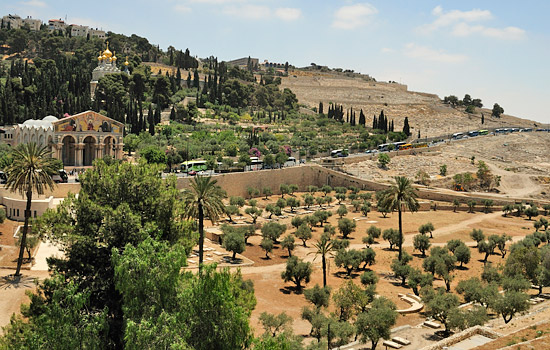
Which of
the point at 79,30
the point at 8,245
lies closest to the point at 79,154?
the point at 8,245

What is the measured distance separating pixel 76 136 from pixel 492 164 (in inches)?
2218

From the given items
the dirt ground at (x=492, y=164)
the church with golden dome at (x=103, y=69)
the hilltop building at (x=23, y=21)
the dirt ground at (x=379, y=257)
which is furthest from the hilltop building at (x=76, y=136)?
the hilltop building at (x=23, y=21)

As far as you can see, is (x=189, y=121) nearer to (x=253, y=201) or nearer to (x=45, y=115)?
(x=45, y=115)

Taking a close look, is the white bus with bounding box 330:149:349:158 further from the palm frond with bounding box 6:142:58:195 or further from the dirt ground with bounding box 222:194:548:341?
the palm frond with bounding box 6:142:58:195

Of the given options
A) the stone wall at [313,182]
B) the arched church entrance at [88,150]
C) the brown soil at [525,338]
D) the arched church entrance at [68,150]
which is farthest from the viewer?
the stone wall at [313,182]

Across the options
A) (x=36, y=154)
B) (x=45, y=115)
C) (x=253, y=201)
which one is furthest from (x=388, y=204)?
(x=45, y=115)

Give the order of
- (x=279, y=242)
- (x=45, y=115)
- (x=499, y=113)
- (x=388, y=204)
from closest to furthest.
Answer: (x=388, y=204), (x=279, y=242), (x=45, y=115), (x=499, y=113)

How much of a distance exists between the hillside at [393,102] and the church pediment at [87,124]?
215ft

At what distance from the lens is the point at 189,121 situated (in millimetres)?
81938

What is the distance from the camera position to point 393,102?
130 m

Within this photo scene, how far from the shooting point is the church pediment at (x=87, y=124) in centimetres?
5350

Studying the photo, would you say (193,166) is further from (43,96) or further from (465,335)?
(465,335)

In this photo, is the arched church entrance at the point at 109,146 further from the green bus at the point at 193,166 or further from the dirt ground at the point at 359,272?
the dirt ground at the point at 359,272

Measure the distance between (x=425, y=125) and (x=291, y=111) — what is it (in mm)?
28115
